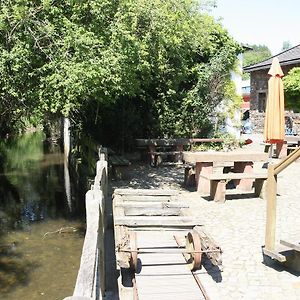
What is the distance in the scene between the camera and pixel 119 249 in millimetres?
5535

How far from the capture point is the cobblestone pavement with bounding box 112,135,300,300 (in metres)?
5.43

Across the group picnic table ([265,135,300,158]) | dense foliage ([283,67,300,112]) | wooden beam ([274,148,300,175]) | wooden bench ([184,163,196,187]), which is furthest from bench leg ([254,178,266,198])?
dense foliage ([283,67,300,112])

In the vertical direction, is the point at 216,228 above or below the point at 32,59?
below

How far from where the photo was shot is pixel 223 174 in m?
10.0

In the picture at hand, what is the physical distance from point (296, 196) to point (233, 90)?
924 centimetres

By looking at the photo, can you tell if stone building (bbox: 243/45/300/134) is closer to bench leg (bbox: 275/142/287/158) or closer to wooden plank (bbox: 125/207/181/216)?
bench leg (bbox: 275/142/287/158)

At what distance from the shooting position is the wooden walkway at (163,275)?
16.9ft

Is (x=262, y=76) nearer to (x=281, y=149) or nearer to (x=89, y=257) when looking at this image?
(x=281, y=149)

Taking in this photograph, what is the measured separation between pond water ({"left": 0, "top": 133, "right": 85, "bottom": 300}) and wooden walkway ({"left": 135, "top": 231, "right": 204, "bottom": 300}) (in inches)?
63.4

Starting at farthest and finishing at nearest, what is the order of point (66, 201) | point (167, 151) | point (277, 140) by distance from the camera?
1. point (167, 151)
2. point (66, 201)
3. point (277, 140)

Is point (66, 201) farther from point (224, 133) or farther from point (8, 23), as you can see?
point (224, 133)

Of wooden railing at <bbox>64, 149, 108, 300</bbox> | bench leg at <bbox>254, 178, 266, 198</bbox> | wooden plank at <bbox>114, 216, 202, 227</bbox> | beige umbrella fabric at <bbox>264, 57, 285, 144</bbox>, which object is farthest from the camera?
bench leg at <bbox>254, 178, 266, 198</bbox>

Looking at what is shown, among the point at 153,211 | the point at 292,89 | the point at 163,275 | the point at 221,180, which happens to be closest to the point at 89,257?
the point at 163,275

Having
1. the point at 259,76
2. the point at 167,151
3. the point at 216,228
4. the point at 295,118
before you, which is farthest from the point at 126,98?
the point at 259,76
